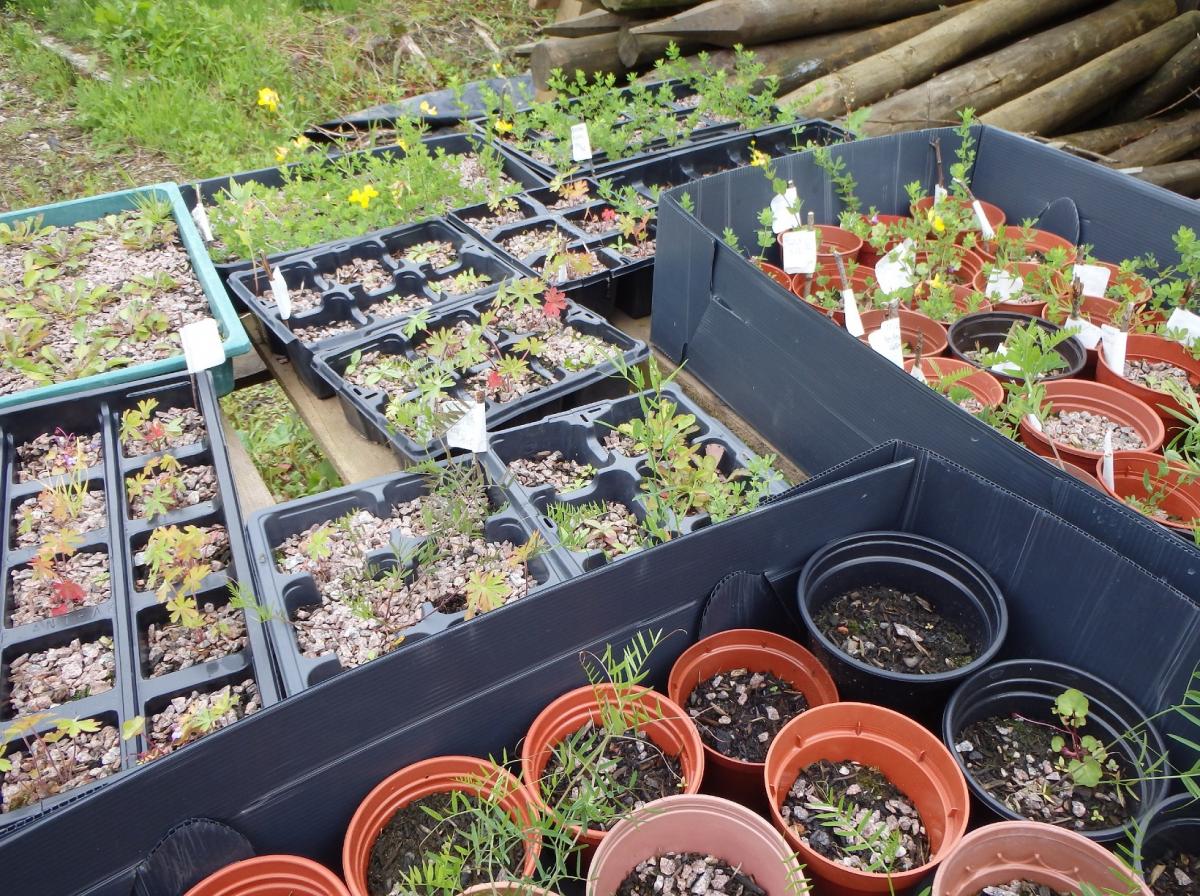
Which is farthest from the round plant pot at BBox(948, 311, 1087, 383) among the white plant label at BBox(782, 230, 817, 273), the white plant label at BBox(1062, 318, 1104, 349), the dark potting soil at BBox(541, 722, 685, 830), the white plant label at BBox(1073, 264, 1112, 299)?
the dark potting soil at BBox(541, 722, 685, 830)

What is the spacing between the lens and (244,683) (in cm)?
152

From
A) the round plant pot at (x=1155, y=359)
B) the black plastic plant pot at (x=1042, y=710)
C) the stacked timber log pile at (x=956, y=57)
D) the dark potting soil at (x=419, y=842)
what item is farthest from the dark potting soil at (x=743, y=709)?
the stacked timber log pile at (x=956, y=57)

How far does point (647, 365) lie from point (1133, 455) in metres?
1.17

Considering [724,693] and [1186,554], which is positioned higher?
[1186,554]

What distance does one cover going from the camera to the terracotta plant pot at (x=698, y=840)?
1.13 m

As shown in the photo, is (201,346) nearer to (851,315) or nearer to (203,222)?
(203,222)

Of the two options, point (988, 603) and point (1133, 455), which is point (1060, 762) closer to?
point (988, 603)

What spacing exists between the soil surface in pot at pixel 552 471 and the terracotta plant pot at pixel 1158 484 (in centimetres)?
A: 110

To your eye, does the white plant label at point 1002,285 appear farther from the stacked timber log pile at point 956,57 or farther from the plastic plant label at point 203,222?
the plastic plant label at point 203,222

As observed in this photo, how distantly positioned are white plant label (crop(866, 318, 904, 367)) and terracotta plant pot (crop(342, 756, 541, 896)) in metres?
1.26

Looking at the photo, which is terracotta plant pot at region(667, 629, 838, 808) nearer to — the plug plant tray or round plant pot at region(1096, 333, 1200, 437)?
round plant pot at region(1096, 333, 1200, 437)

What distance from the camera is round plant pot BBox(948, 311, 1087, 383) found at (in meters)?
2.17

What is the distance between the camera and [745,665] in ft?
4.93

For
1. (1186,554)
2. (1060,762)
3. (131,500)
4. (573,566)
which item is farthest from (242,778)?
(1186,554)
